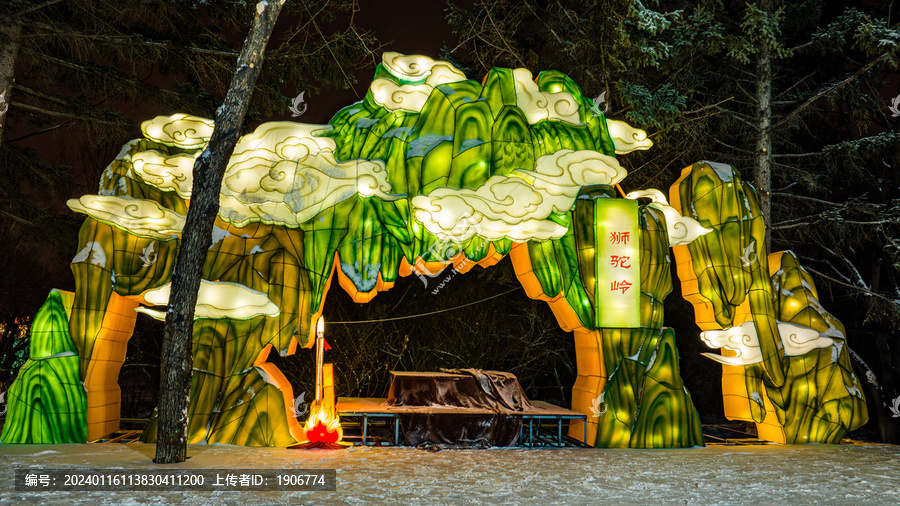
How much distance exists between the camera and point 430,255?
6949 millimetres

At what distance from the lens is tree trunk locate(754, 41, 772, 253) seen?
368 inches

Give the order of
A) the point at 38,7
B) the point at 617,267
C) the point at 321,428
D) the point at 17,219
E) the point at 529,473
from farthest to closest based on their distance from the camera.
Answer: the point at 17,219 < the point at 38,7 < the point at 617,267 < the point at 321,428 < the point at 529,473

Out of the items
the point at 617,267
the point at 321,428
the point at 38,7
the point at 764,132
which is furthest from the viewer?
the point at 764,132

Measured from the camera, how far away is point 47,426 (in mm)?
6242

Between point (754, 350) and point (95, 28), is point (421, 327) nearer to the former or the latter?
point (754, 350)

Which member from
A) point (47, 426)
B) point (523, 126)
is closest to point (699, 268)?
point (523, 126)

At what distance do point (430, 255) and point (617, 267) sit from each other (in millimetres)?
2138

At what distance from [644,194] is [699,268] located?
1.11 m

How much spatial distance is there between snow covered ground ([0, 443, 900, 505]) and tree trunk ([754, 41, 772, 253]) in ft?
13.0

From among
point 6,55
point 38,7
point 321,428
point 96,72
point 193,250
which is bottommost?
point 321,428

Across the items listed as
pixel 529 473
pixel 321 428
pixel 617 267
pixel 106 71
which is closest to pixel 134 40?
pixel 106 71

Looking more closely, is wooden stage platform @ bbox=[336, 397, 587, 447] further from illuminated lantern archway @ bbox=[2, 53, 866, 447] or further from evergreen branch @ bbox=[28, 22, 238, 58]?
evergreen branch @ bbox=[28, 22, 238, 58]

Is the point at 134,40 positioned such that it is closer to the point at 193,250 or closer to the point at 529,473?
the point at 193,250

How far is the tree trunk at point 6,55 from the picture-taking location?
7574 millimetres
